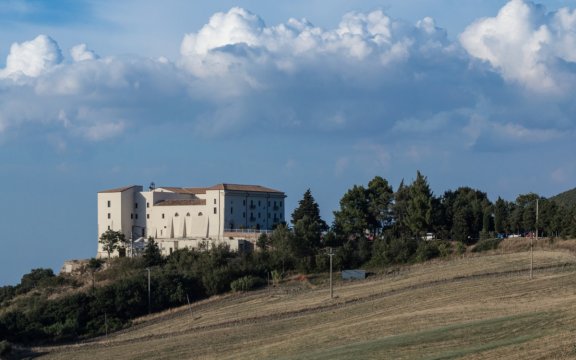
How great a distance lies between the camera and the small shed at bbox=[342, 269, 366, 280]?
73688 mm

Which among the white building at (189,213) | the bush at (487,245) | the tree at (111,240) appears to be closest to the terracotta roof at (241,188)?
the white building at (189,213)

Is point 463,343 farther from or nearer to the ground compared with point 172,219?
nearer to the ground

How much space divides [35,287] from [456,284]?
45.1 metres

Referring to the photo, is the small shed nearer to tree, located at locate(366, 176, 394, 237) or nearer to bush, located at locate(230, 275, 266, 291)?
bush, located at locate(230, 275, 266, 291)

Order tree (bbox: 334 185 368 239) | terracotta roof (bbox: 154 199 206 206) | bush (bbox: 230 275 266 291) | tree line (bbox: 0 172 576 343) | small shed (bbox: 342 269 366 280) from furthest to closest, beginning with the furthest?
terracotta roof (bbox: 154 199 206 206), tree (bbox: 334 185 368 239), bush (bbox: 230 275 266 291), small shed (bbox: 342 269 366 280), tree line (bbox: 0 172 576 343)

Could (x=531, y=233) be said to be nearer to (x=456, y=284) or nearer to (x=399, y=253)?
(x=399, y=253)

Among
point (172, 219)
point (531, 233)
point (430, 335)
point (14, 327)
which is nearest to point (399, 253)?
point (531, 233)

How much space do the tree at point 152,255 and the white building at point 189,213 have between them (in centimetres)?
311

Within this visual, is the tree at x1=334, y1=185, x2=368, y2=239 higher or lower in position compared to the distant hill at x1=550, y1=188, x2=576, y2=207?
lower

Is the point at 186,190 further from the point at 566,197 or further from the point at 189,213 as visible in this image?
the point at 566,197

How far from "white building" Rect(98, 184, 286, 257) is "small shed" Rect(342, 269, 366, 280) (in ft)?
45.2

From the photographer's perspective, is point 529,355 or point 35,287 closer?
point 529,355

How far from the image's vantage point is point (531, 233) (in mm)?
77438

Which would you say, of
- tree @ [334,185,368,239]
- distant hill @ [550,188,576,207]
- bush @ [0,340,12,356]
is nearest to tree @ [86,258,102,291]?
tree @ [334,185,368,239]
